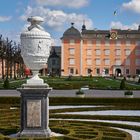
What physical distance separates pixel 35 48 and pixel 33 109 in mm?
1733

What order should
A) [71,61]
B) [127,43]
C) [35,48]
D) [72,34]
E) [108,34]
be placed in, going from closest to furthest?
[35,48] → [72,34] → [108,34] → [71,61] → [127,43]

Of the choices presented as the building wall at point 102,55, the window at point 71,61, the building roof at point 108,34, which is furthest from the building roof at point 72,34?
the window at point 71,61

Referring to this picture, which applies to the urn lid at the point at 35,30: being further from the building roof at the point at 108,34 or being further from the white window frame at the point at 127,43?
the white window frame at the point at 127,43

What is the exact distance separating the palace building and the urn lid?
3499 inches

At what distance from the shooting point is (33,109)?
1240 centimetres

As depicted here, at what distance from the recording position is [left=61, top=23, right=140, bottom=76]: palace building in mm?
103250

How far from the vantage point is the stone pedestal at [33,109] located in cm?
1234

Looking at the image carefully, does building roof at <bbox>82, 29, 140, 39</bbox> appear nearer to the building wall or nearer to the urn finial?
the building wall

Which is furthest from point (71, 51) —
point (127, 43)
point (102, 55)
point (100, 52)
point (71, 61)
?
point (127, 43)

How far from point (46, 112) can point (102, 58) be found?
9364 cm

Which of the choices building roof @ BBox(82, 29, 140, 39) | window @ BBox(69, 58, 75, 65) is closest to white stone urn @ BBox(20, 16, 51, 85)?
building roof @ BBox(82, 29, 140, 39)

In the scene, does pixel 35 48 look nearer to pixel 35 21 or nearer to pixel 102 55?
pixel 35 21

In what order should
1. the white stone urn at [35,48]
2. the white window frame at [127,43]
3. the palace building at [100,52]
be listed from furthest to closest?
the white window frame at [127,43]
the palace building at [100,52]
the white stone urn at [35,48]

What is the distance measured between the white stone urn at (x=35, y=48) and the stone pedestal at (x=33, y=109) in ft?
1.07
